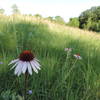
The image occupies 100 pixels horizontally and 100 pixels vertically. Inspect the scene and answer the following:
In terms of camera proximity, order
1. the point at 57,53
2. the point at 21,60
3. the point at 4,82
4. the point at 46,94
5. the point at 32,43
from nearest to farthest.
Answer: the point at 21,60
the point at 46,94
the point at 4,82
the point at 57,53
the point at 32,43

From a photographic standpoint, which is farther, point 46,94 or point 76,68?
point 76,68

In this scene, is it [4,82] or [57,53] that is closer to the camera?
[4,82]

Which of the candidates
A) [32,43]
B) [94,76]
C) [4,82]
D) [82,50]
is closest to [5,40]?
[32,43]

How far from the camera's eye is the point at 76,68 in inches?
49.4

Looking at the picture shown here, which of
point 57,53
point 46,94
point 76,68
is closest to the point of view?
point 46,94

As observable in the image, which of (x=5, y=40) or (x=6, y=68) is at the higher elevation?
(x=5, y=40)

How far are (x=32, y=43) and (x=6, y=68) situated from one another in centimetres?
71

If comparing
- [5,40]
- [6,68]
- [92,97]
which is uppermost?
[5,40]

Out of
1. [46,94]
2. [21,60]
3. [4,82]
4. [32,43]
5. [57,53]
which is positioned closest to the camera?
[21,60]

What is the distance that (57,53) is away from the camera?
154 centimetres

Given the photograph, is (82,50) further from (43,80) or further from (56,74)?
(43,80)

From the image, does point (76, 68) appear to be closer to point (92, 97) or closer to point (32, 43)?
point (92, 97)

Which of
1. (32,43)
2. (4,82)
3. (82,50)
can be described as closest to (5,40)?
(32,43)

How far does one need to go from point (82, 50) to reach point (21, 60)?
1264 millimetres
